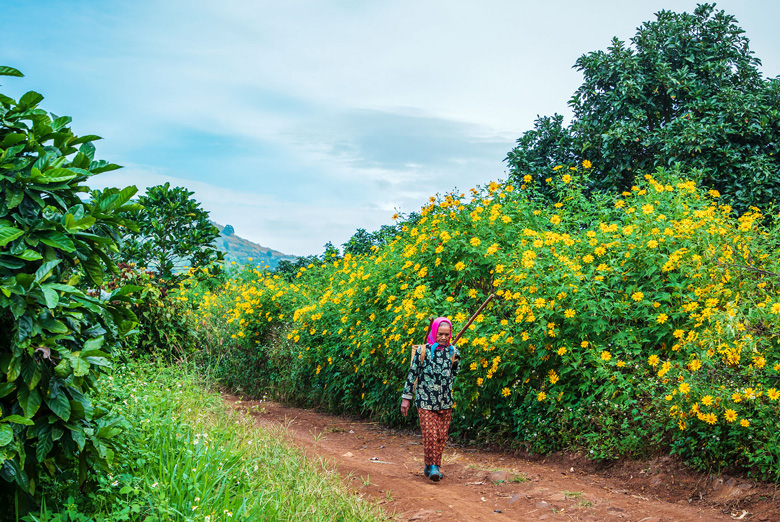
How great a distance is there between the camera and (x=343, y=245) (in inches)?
754

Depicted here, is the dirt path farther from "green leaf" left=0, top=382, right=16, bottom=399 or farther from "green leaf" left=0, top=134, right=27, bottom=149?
"green leaf" left=0, top=134, right=27, bottom=149

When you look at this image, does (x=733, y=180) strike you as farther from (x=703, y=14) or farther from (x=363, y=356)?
(x=363, y=356)

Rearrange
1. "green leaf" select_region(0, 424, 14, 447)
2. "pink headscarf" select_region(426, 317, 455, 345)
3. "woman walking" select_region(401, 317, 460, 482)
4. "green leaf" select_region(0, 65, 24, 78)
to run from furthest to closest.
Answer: "pink headscarf" select_region(426, 317, 455, 345)
"woman walking" select_region(401, 317, 460, 482)
"green leaf" select_region(0, 65, 24, 78)
"green leaf" select_region(0, 424, 14, 447)

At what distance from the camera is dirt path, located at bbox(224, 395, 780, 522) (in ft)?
15.6

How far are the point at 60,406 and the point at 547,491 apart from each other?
400 cm

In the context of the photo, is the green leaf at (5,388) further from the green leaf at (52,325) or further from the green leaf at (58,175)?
the green leaf at (58,175)

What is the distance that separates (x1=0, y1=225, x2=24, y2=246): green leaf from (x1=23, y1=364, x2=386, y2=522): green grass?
4.73 ft

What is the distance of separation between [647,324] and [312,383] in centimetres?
651

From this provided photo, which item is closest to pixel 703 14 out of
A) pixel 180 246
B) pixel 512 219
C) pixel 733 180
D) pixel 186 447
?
pixel 733 180

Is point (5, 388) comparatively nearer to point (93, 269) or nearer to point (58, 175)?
point (93, 269)

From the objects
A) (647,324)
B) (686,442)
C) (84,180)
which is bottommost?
(686,442)

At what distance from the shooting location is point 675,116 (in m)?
12.6

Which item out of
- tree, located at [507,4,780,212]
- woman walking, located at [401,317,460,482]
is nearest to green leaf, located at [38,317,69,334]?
woman walking, located at [401,317,460,482]

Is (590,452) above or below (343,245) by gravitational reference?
below
